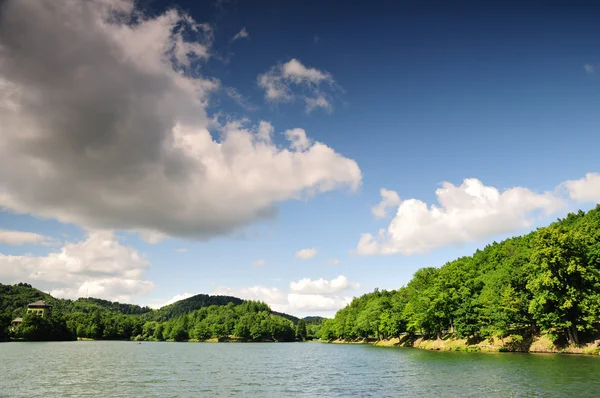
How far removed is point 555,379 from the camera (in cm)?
3872

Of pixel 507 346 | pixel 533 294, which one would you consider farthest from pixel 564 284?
pixel 507 346

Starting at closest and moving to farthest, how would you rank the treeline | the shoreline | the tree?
1. the tree
2. the shoreline
3. the treeline

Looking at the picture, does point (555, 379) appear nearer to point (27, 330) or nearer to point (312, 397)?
point (312, 397)

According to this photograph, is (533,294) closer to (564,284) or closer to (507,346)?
(564,284)

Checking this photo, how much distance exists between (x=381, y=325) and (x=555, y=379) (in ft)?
379

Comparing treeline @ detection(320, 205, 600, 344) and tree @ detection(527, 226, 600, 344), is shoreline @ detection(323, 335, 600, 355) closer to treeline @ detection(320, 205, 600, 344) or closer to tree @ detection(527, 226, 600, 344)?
treeline @ detection(320, 205, 600, 344)

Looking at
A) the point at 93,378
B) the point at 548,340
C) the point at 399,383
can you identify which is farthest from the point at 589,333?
the point at 93,378

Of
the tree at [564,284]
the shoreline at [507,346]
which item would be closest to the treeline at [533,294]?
the tree at [564,284]

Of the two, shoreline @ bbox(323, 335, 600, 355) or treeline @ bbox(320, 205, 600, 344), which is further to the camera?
treeline @ bbox(320, 205, 600, 344)

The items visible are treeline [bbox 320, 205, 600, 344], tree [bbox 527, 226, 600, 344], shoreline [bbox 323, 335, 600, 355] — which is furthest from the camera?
treeline [bbox 320, 205, 600, 344]

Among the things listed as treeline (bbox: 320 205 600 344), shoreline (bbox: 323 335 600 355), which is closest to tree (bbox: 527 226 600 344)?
treeline (bbox: 320 205 600 344)

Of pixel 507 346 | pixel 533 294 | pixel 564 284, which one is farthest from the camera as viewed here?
pixel 507 346

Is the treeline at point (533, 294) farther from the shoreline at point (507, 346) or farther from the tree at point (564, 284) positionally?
the shoreline at point (507, 346)

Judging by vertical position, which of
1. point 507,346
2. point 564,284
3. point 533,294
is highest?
point 564,284
